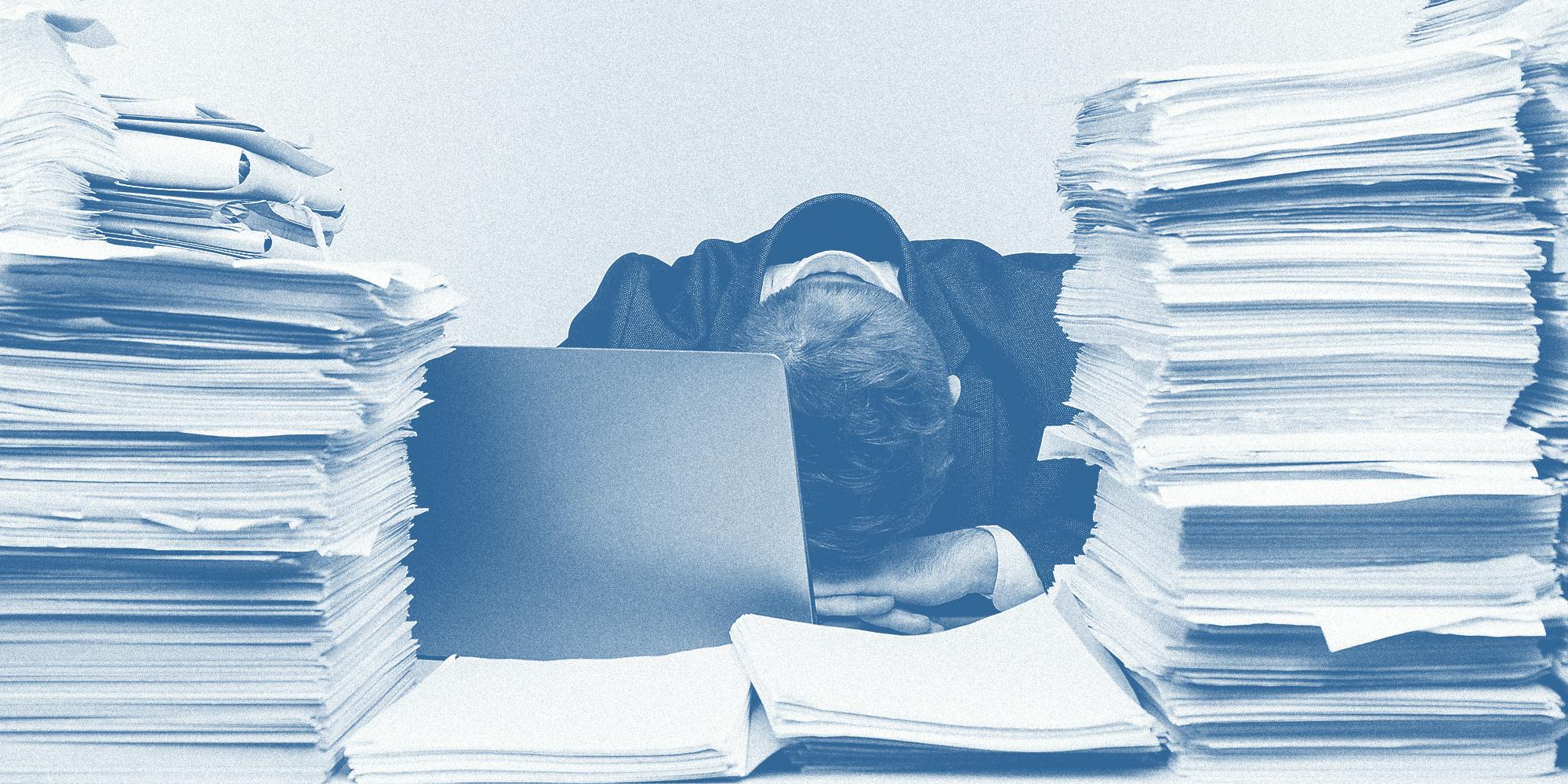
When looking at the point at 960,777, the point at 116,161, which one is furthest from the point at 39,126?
the point at 960,777

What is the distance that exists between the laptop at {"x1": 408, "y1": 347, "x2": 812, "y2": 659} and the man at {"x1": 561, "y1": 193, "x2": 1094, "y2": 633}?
16cm

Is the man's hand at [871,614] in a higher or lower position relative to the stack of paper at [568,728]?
lower

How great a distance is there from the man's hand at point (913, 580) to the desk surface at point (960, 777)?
1.46 feet

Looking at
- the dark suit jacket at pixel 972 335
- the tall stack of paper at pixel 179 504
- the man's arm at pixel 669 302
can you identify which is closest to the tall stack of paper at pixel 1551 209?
the tall stack of paper at pixel 179 504

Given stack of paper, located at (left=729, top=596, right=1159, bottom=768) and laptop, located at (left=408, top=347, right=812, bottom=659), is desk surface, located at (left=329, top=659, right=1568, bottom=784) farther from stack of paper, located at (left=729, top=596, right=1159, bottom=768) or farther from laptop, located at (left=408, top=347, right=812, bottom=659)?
laptop, located at (left=408, top=347, right=812, bottom=659)

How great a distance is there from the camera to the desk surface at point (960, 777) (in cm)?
58

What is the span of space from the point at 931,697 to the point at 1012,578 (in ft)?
1.94

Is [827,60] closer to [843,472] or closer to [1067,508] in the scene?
[1067,508]

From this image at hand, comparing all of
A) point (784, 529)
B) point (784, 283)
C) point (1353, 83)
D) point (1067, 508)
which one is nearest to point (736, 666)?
point (784, 529)

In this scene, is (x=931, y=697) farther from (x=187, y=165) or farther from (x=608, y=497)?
(x=187, y=165)

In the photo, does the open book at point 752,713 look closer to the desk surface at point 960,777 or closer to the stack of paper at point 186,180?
the desk surface at point 960,777

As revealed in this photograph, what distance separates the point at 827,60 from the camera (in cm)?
203

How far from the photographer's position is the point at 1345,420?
2.01 ft

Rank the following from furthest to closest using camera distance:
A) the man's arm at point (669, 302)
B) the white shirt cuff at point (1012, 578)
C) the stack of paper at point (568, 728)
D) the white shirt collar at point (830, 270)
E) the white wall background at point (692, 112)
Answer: the white wall background at point (692, 112) → the man's arm at point (669, 302) → the white shirt collar at point (830, 270) → the white shirt cuff at point (1012, 578) → the stack of paper at point (568, 728)
